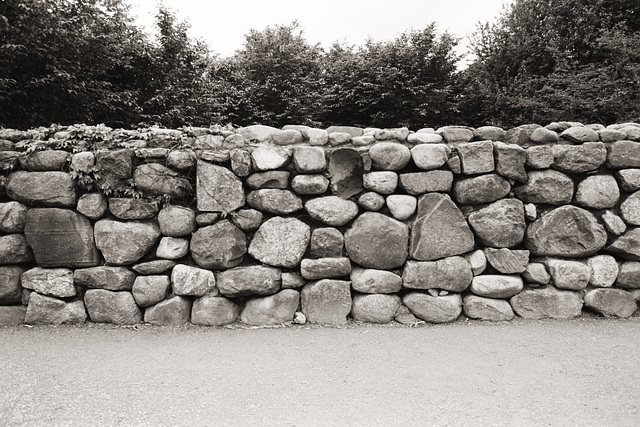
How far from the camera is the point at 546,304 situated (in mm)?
4008

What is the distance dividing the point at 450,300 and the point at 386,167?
1419mm

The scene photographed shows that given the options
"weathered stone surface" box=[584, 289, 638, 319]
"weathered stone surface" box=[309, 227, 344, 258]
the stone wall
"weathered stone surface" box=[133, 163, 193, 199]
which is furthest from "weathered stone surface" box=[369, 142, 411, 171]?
"weathered stone surface" box=[584, 289, 638, 319]

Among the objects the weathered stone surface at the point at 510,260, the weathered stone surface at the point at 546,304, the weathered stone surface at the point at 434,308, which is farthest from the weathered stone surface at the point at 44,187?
the weathered stone surface at the point at 546,304

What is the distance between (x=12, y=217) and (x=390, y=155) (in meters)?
3.59

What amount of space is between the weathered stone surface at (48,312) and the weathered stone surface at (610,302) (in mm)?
4916

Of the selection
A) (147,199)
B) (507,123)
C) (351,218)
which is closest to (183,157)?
(147,199)

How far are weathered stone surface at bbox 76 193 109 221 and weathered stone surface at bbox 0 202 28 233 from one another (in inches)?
20.6

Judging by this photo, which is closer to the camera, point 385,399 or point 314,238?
point 385,399

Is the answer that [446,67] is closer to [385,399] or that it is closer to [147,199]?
[147,199]

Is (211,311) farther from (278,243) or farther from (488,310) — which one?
(488,310)

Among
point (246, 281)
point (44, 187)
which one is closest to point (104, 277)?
point (44, 187)

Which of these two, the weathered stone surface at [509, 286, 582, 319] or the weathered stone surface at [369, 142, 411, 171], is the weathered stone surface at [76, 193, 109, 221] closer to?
the weathered stone surface at [369, 142, 411, 171]

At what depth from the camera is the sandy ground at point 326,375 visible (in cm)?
242

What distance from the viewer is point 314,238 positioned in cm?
397
